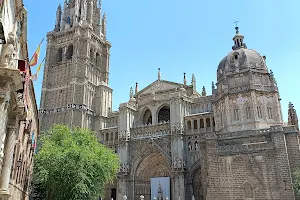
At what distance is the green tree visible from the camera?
21.8 metres

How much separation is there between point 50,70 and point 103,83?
318 inches

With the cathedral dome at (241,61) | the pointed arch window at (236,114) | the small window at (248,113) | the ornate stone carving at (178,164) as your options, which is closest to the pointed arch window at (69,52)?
the ornate stone carving at (178,164)

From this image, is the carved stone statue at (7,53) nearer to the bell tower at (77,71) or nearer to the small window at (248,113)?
the small window at (248,113)

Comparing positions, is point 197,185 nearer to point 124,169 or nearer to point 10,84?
point 124,169

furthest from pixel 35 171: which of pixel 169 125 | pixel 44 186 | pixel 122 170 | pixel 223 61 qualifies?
pixel 223 61

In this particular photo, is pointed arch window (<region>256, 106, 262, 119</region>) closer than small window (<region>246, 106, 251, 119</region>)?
Yes

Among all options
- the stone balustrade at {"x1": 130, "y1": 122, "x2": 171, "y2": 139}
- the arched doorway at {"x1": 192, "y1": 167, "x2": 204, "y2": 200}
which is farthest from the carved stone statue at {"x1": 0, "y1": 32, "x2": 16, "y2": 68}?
the stone balustrade at {"x1": 130, "y1": 122, "x2": 171, "y2": 139}

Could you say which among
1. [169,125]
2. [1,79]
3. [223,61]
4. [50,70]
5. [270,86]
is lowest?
[1,79]

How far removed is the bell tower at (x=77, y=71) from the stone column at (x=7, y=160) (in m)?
27.8

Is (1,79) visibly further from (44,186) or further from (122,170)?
(122,170)

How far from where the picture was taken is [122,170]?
35.0 metres

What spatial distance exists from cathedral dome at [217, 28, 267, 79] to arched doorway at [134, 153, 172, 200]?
37.8 feet

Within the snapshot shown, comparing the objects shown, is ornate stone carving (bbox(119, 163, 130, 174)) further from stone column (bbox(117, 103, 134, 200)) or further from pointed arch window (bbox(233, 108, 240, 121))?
pointed arch window (bbox(233, 108, 240, 121))

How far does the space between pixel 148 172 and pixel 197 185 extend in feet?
19.4
